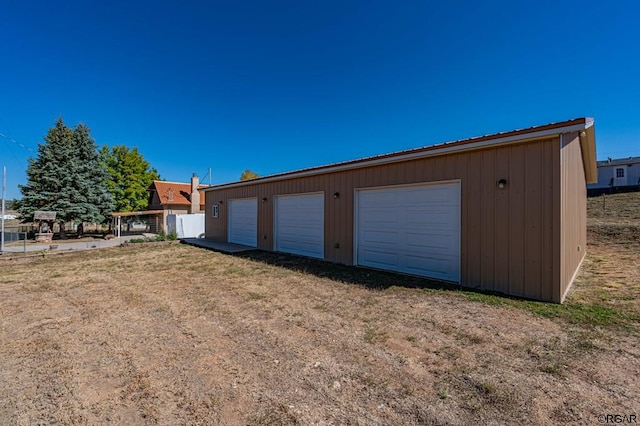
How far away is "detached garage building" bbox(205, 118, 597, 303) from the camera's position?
187 inches

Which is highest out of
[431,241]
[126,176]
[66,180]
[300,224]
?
[126,176]

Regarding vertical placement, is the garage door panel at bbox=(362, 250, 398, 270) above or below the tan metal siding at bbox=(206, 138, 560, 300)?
below

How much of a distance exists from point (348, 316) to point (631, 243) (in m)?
13.1

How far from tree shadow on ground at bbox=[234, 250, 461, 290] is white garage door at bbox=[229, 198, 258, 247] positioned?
257 centimetres

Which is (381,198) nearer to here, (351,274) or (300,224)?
(351,274)

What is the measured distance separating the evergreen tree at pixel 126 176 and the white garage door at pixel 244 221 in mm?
18442

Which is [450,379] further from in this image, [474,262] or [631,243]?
[631,243]

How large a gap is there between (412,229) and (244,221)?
816 cm

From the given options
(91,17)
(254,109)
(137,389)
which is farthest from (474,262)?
(254,109)

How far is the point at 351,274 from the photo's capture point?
22.6 feet

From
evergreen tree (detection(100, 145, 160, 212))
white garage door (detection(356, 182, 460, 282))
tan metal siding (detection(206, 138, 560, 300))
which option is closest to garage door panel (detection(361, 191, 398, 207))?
white garage door (detection(356, 182, 460, 282))

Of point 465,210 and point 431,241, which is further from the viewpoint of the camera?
point 431,241

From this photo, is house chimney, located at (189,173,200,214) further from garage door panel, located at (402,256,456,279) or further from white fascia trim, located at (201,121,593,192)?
garage door panel, located at (402,256,456,279)

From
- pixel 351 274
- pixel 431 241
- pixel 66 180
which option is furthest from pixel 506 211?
pixel 66 180
